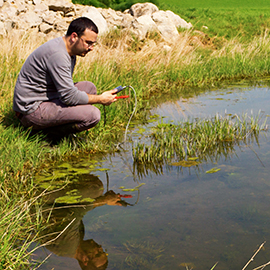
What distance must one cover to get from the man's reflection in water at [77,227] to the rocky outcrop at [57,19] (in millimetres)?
9451

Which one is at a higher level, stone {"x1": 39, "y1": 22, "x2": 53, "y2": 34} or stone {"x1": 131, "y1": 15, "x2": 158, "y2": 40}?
stone {"x1": 131, "y1": 15, "x2": 158, "y2": 40}

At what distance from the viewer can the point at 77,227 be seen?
3047 mm

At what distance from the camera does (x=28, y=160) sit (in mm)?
4199

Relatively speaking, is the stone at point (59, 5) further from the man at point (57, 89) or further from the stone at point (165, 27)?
the man at point (57, 89)

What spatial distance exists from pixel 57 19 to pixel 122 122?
366 inches

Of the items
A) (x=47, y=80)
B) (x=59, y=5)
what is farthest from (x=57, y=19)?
(x=47, y=80)

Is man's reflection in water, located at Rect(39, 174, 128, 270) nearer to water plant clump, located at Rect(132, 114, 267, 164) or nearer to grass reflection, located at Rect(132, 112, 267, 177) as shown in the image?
grass reflection, located at Rect(132, 112, 267, 177)

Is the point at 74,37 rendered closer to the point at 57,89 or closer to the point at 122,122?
the point at 57,89

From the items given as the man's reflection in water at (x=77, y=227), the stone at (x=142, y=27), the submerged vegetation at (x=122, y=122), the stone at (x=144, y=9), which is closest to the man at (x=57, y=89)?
the submerged vegetation at (x=122, y=122)

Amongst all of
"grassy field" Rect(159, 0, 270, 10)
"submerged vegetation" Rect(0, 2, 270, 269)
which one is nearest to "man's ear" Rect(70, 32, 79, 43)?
"submerged vegetation" Rect(0, 2, 270, 269)

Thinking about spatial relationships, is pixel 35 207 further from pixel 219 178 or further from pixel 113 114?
pixel 113 114

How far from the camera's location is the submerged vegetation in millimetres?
3127

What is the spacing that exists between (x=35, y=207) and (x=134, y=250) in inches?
47.8

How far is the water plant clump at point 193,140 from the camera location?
4.55m
